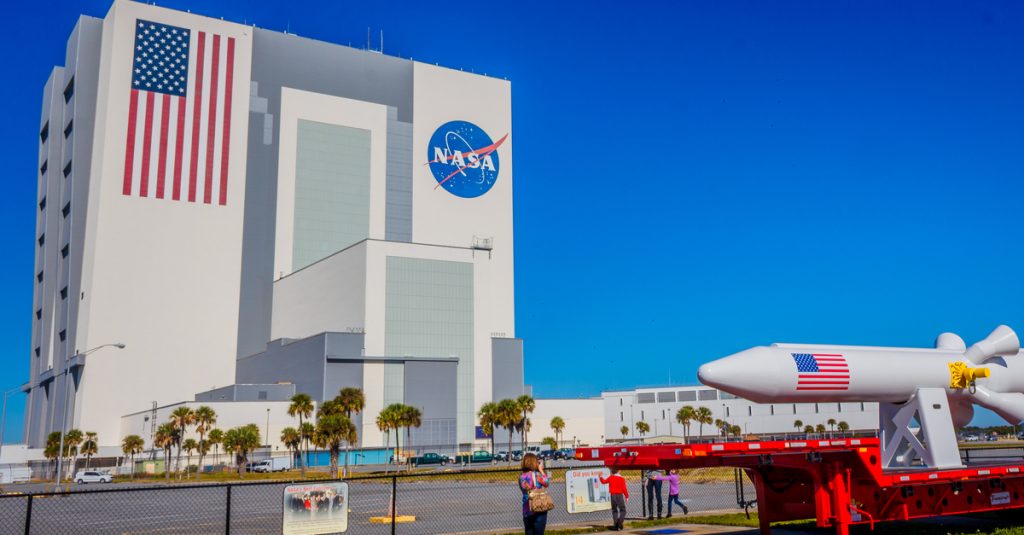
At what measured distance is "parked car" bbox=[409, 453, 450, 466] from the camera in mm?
87144

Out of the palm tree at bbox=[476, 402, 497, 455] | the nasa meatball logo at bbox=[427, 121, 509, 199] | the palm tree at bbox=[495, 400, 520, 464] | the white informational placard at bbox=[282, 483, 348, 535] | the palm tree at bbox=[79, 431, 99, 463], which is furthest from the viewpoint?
the nasa meatball logo at bbox=[427, 121, 509, 199]

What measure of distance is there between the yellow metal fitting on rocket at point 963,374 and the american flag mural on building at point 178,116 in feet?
296

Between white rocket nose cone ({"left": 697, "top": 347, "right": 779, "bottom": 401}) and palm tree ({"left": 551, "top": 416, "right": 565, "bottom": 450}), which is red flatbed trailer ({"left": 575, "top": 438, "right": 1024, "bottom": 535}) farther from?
palm tree ({"left": 551, "top": 416, "right": 565, "bottom": 450})

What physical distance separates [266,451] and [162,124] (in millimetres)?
37597

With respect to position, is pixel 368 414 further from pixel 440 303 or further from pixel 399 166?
pixel 399 166

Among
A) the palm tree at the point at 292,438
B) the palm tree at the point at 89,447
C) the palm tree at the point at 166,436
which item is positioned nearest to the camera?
the palm tree at the point at 166,436

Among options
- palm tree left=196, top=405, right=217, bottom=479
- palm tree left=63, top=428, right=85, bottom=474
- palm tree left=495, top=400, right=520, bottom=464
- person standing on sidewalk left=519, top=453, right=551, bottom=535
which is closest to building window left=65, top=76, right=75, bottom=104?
palm tree left=63, top=428, right=85, bottom=474

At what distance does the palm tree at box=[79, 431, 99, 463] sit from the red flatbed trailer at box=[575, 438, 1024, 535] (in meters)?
86.3

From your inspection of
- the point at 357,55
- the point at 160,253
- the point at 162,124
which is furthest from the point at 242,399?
the point at 357,55

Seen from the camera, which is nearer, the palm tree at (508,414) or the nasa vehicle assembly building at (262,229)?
the palm tree at (508,414)

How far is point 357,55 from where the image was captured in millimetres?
110375

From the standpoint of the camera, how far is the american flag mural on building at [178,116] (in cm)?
9231

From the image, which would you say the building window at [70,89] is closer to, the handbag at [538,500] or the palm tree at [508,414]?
the palm tree at [508,414]

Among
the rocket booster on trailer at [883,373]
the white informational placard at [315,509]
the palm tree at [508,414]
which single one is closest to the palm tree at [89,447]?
the palm tree at [508,414]
